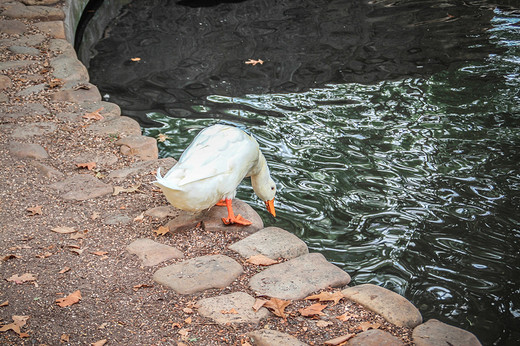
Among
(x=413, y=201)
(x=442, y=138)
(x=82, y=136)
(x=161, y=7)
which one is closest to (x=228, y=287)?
(x=413, y=201)

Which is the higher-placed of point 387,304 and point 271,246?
point 387,304

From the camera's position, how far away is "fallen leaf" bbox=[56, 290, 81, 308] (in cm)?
294

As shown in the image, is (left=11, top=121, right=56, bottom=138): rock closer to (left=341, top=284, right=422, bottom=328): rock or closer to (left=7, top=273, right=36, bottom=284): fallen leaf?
(left=7, top=273, right=36, bottom=284): fallen leaf

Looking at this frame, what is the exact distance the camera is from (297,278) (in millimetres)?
3262

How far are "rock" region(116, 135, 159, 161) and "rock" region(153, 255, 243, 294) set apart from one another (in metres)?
1.58

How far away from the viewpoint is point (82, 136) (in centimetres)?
493

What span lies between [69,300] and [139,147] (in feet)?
6.60

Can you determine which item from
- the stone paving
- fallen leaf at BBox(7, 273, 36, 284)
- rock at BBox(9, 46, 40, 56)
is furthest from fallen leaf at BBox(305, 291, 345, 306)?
rock at BBox(9, 46, 40, 56)

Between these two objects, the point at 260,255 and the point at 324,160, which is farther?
the point at 324,160

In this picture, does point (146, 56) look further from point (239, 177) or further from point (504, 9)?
point (504, 9)

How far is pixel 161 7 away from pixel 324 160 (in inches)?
225

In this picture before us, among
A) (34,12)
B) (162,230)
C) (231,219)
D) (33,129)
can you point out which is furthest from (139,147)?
(34,12)

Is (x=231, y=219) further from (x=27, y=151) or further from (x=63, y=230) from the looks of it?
(x=27, y=151)

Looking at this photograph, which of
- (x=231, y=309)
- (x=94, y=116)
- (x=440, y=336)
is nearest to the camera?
(x=440, y=336)
